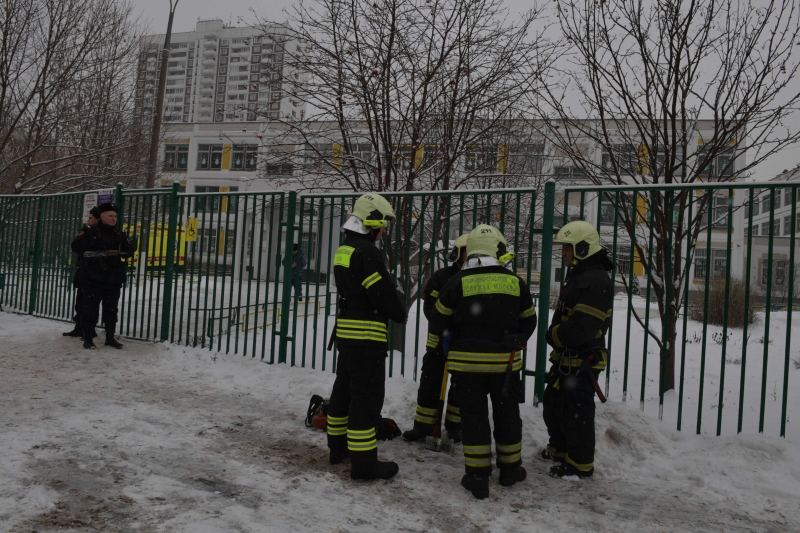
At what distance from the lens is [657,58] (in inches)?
233

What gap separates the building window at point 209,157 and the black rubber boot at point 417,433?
1607 inches

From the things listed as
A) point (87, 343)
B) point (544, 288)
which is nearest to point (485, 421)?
point (544, 288)

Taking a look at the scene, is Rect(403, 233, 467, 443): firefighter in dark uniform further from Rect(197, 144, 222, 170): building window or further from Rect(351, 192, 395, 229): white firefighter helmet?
Rect(197, 144, 222, 170): building window

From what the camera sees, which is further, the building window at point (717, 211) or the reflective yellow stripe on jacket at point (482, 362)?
the building window at point (717, 211)

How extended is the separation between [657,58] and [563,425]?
13.7ft

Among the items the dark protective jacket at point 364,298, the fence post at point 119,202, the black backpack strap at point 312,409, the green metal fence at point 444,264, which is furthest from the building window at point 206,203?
the dark protective jacket at point 364,298

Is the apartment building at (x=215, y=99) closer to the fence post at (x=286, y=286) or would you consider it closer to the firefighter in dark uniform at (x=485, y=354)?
the fence post at (x=286, y=286)

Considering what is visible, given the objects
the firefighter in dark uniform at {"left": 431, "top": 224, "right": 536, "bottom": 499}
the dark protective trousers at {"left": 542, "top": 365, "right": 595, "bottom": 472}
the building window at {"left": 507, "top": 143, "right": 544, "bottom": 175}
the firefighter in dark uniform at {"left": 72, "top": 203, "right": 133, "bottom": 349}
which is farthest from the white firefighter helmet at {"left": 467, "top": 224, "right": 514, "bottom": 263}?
the building window at {"left": 507, "top": 143, "right": 544, "bottom": 175}

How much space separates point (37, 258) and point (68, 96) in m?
8.41

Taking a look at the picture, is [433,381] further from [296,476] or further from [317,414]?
[296,476]

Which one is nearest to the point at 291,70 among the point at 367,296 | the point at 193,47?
the point at 367,296

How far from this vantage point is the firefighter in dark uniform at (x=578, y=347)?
3.86 meters

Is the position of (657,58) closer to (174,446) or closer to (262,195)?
(262,195)

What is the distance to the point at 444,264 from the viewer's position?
5.32 m
